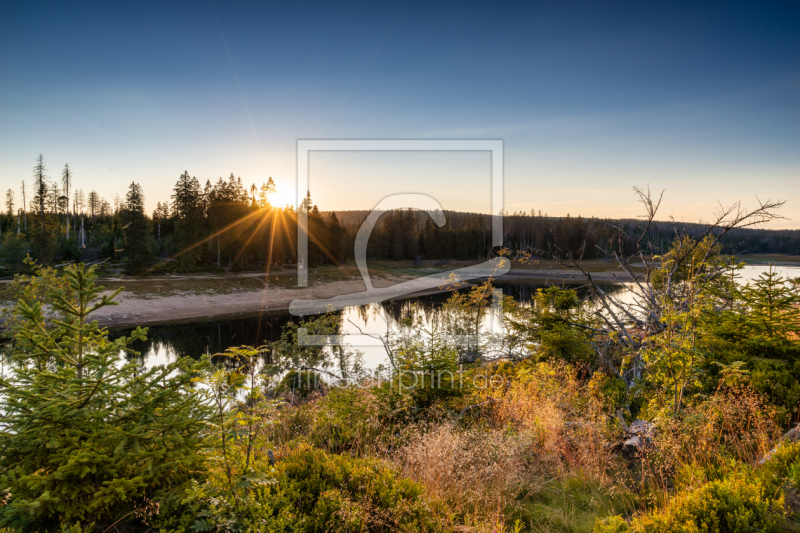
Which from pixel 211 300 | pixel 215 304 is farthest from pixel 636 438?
pixel 211 300

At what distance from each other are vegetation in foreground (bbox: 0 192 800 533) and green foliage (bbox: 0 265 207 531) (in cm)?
2

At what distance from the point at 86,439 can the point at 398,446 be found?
10.5 ft

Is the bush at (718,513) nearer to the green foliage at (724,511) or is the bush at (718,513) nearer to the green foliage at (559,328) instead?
the green foliage at (724,511)

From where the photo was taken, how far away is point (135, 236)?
38031mm

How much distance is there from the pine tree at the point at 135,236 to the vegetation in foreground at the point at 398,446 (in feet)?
129

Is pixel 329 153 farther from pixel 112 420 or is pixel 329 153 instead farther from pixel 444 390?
pixel 112 420

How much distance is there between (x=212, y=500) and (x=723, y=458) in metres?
4.54

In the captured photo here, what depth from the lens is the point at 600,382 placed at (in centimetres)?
712

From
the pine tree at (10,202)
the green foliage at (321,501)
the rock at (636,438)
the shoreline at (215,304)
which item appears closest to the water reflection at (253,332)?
the shoreline at (215,304)

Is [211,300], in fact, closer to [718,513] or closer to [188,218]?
[188,218]

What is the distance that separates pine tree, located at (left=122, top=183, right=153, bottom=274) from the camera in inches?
1492

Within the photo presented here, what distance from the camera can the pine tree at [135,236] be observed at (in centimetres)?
3791

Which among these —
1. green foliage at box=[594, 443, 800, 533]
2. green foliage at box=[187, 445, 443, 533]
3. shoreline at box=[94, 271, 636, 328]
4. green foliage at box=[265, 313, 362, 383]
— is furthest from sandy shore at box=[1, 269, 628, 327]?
green foliage at box=[594, 443, 800, 533]

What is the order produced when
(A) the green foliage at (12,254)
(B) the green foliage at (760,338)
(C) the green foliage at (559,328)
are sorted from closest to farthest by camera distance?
(B) the green foliage at (760,338) < (C) the green foliage at (559,328) < (A) the green foliage at (12,254)
